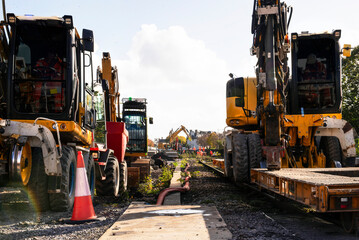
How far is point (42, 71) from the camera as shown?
814cm

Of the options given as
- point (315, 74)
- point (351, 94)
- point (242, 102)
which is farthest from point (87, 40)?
point (351, 94)

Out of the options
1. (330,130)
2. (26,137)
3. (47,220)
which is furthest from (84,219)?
(330,130)

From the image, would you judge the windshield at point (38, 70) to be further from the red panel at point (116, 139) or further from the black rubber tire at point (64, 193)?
the red panel at point (116, 139)

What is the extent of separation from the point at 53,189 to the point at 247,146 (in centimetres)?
452

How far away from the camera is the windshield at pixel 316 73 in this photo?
1097 centimetres

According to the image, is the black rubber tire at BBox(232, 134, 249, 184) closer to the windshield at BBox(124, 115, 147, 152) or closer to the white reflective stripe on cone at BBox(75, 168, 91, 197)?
the white reflective stripe on cone at BBox(75, 168, 91, 197)

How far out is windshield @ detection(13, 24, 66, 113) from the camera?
26.1 feet

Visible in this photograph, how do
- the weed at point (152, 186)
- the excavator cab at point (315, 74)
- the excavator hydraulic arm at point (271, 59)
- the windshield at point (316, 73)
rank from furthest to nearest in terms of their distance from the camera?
the weed at point (152, 186) → the windshield at point (316, 73) → the excavator cab at point (315, 74) → the excavator hydraulic arm at point (271, 59)

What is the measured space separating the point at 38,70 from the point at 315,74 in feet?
22.4

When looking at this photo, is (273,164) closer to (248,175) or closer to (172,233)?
(248,175)

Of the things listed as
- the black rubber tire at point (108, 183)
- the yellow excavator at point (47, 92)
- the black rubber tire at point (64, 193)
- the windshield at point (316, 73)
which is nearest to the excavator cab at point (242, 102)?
the windshield at point (316, 73)

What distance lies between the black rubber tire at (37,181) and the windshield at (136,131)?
35.5 ft

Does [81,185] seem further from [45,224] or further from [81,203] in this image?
[45,224]

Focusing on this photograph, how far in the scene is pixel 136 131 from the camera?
18703 mm
